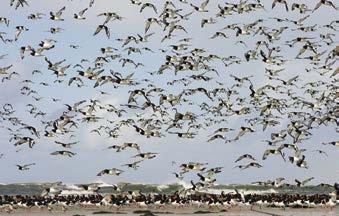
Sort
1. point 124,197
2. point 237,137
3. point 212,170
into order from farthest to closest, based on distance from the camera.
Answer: point 124,197 < point 212,170 < point 237,137

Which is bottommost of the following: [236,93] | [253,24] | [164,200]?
[164,200]

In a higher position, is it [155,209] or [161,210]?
[155,209]

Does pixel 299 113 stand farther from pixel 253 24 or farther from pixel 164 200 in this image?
pixel 164 200

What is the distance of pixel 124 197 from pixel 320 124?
23.4 meters

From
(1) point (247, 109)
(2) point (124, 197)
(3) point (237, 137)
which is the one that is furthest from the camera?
(2) point (124, 197)

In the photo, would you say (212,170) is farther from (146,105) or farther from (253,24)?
(253,24)

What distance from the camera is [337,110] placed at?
151 feet

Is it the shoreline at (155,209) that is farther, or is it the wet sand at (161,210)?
the shoreline at (155,209)

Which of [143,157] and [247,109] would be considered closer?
[143,157]

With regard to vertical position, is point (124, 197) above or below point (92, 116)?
below

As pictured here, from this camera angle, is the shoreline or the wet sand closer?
the wet sand

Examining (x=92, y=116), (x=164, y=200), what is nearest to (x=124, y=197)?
(x=164, y=200)

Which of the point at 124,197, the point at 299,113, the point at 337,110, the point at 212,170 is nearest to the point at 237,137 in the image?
the point at 212,170

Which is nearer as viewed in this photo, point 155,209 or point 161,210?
point 161,210
